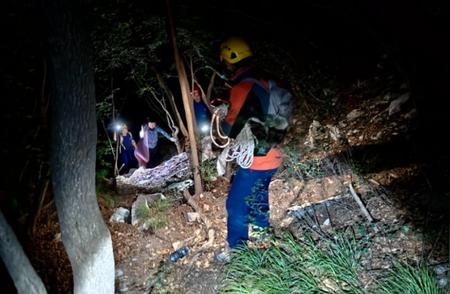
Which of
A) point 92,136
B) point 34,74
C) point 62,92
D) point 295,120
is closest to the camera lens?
point 62,92

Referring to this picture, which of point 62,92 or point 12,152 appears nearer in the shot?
point 62,92

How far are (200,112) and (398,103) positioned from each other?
3507 mm

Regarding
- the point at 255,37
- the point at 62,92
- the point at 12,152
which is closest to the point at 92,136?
the point at 62,92

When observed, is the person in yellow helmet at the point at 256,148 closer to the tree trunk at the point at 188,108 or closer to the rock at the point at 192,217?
the tree trunk at the point at 188,108

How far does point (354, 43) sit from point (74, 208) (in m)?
6.87

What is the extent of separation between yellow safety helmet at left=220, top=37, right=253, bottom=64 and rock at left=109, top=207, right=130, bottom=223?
10.2ft

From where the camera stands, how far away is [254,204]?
5043 mm

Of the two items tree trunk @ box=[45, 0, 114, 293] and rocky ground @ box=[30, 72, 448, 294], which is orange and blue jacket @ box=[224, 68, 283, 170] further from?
tree trunk @ box=[45, 0, 114, 293]

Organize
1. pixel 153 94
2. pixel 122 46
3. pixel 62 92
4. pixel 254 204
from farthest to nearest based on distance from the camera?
pixel 153 94 → pixel 122 46 → pixel 254 204 → pixel 62 92

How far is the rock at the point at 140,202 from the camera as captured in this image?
6.24 metres

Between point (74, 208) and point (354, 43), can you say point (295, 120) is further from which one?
point (74, 208)

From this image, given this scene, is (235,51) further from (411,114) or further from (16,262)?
(411,114)

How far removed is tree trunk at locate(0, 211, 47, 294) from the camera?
299cm

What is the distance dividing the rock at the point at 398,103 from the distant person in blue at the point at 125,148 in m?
4.48
